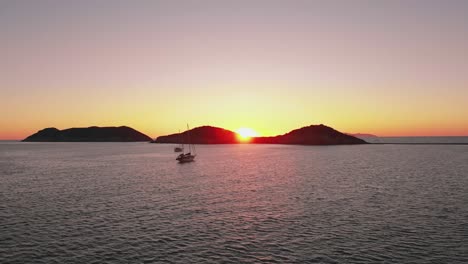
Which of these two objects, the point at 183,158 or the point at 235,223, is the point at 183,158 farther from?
the point at 235,223

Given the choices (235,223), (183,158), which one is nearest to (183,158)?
(183,158)

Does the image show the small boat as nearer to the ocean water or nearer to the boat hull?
the boat hull

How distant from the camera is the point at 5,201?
63.8 m

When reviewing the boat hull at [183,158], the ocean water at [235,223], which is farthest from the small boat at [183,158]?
the ocean water at [235,223]

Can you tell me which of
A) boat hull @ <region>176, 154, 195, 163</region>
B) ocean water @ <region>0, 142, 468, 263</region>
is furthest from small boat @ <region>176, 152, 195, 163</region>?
ocean water @ <region>0, 142, 468, 263</region>

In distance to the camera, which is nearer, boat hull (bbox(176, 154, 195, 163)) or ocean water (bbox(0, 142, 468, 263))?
ocean water (bbox(0, 142, 468, 263))

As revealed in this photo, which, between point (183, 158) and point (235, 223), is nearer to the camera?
point (235, 223)

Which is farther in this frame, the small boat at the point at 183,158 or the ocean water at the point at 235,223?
the small boat at the point at 183,158

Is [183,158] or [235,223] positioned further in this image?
[183,158]

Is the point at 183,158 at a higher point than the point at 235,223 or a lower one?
higher

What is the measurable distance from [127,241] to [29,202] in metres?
32.1

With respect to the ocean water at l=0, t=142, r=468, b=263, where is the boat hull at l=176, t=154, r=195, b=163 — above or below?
above

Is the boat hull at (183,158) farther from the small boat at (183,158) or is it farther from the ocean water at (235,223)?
the ocean water at (235,223)

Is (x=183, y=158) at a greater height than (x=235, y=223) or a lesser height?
greater
